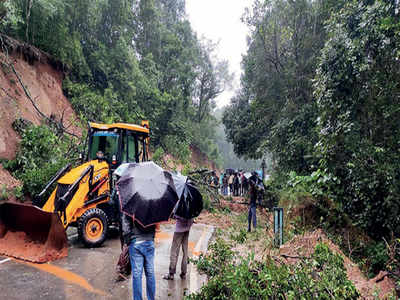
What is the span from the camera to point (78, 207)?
729 centimetres

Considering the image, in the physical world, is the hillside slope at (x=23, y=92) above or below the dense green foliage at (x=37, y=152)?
above

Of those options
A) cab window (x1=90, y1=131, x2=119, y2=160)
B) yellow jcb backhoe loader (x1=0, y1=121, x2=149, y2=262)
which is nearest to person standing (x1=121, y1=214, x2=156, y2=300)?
yellow jcb backhoe loader (x1=0, y1=121, x2=149, y2=262)

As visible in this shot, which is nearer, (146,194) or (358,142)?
(146,194)

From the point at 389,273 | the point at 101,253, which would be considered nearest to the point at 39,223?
the point at 101,253

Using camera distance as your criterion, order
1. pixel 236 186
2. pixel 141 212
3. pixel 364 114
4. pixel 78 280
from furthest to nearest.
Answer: pixel 236 186
pixel 364 114
pixel 78 280
pixel 141 212

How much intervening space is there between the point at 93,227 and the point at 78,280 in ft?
7.10

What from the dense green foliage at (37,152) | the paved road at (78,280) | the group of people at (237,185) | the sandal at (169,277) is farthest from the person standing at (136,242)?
the group of people at (237,185)

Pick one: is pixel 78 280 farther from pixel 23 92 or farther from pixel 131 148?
pixel 23 92

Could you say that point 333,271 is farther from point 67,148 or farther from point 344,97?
point 67,148

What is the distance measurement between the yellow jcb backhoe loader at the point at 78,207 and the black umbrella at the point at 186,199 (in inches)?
47.3

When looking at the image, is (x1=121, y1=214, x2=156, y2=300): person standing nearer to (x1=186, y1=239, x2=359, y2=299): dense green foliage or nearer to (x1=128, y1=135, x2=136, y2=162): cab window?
(x1=186, y1=239, x2=359, y2=299): dense green foliage

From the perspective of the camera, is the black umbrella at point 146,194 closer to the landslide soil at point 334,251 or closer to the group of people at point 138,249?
the group of people at point 138,249

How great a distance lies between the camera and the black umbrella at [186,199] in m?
5.18

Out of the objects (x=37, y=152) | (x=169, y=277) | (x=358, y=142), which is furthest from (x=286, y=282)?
(x=37, y=152)
